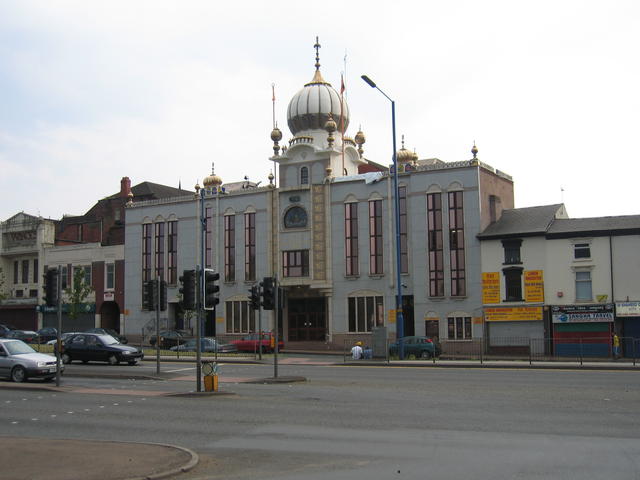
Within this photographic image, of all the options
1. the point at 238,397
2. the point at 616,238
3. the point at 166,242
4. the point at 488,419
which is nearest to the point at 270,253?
the point at 166,242

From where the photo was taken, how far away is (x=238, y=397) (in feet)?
67.8

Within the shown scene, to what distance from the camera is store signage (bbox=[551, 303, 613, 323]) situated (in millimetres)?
46125

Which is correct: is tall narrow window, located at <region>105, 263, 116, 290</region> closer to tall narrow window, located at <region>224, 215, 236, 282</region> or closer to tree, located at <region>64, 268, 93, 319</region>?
tree, located at <region>64, 268, 93, 319</region>

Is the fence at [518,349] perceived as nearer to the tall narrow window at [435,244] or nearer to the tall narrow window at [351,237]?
the tall narrow window at [435,244]

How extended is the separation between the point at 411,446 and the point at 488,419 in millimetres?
3680

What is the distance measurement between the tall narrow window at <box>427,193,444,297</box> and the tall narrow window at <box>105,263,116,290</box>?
93.9ft

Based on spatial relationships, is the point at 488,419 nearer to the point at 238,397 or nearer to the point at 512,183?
the point at 238,397

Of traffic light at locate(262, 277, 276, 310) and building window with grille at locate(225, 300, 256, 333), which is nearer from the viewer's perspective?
traffic light at locate(262, 277, 276, 310)

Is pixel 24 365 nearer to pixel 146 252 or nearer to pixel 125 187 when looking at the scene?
pixel 146 252

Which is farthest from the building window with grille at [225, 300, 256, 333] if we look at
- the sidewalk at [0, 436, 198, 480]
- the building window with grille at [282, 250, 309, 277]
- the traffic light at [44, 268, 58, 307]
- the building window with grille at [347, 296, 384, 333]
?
the sidewalk at [0, 436, 198, 480]

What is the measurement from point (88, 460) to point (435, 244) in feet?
141

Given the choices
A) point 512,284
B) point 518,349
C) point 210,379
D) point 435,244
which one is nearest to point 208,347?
point 435,244

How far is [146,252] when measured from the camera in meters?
64.6

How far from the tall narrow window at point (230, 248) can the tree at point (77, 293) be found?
11.7 meters
